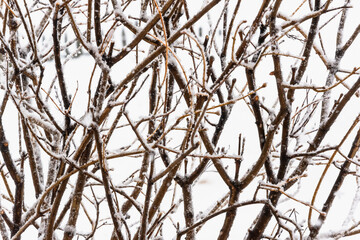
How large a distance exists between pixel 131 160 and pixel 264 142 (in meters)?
7.47

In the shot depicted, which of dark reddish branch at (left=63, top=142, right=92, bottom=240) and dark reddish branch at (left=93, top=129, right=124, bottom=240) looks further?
dark reddish branch at (left=63, top=142, right=92, bottom=240)

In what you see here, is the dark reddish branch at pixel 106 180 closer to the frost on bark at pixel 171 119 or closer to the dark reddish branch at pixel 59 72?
the frost on bark at pixel 171 119

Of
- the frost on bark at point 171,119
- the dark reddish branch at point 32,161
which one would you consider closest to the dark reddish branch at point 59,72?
the frost on bark at point 171,119

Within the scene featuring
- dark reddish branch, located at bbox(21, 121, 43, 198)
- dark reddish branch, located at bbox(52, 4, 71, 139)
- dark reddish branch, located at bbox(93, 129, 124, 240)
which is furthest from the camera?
dark reddish branch, located at bbox(21, 121, 43, 198)

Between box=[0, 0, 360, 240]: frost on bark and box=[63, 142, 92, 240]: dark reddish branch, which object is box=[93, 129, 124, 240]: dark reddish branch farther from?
box=[63, 142, 92, 240]: dark reddish branch

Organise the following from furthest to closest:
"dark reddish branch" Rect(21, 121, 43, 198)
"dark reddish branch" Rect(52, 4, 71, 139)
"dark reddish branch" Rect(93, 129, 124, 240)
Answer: "dark reddish branch" Rect(21, 121, 43, 198) < "dark reddish branch" Rect(52, 4, 71, 139) < "dark reddish branch" Rect(93, 129, 124, 240)

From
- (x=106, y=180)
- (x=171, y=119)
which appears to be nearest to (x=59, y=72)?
(x=171, y=119)

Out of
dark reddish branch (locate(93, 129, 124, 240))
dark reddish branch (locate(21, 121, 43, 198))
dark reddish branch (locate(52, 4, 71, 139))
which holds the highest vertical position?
dark reddish branch (locate(52, 4, 71, 139))

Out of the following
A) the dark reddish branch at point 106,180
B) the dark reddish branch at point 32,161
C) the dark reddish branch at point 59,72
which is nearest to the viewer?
the dark reddish branch at point 106,180

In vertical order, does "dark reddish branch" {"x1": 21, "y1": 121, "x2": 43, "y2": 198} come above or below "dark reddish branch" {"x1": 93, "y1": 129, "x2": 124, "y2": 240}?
above

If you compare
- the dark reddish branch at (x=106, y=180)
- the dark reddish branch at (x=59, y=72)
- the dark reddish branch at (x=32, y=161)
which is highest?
the dark reddish branch at (x=59, y=72)

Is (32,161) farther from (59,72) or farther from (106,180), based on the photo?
(106,180)

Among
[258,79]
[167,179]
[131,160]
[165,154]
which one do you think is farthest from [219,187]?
[167,179]

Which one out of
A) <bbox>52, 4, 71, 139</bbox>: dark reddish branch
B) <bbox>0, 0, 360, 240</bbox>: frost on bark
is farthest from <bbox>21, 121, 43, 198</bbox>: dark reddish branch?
<bbox>52, 4, 71, 139</bbox>: dark reddish branch
